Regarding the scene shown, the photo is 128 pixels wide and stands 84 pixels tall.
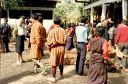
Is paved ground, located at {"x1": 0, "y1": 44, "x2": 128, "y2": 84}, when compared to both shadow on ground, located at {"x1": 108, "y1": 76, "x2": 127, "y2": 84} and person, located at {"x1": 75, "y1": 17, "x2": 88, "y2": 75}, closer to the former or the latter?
shadow on ground, located at {"x1": 108, "y1": 76, "x2": 127, "y2": 84}

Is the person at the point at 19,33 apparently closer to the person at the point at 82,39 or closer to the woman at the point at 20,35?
the woman at the point at 20,35

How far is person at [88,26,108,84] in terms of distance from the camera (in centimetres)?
859

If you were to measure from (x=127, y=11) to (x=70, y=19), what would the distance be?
60.9 feet

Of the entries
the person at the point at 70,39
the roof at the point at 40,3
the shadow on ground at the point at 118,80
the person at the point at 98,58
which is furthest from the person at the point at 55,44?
the roof at the point at 40,3

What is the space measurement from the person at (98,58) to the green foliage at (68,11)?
94.4 feet

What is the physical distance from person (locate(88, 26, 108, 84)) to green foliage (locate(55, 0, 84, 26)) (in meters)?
28.8

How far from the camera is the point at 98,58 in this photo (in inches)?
342

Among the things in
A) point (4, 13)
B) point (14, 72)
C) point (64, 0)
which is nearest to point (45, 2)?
point (64, 0)

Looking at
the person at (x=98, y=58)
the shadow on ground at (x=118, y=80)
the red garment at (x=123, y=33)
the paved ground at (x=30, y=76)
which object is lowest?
the shadow on ground at (x=118, y=80)

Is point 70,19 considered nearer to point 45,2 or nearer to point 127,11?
point 45,2

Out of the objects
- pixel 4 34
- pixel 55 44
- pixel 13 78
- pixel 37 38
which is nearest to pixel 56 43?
pixel 55 44

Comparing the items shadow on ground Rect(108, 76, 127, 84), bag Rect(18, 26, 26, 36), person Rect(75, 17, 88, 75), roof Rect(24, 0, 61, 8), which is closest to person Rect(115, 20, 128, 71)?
shadow on ground Rect(108, 76, 127, 84)

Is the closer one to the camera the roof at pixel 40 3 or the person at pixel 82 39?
the person at pixel 82 39

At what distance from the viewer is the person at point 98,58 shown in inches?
338
